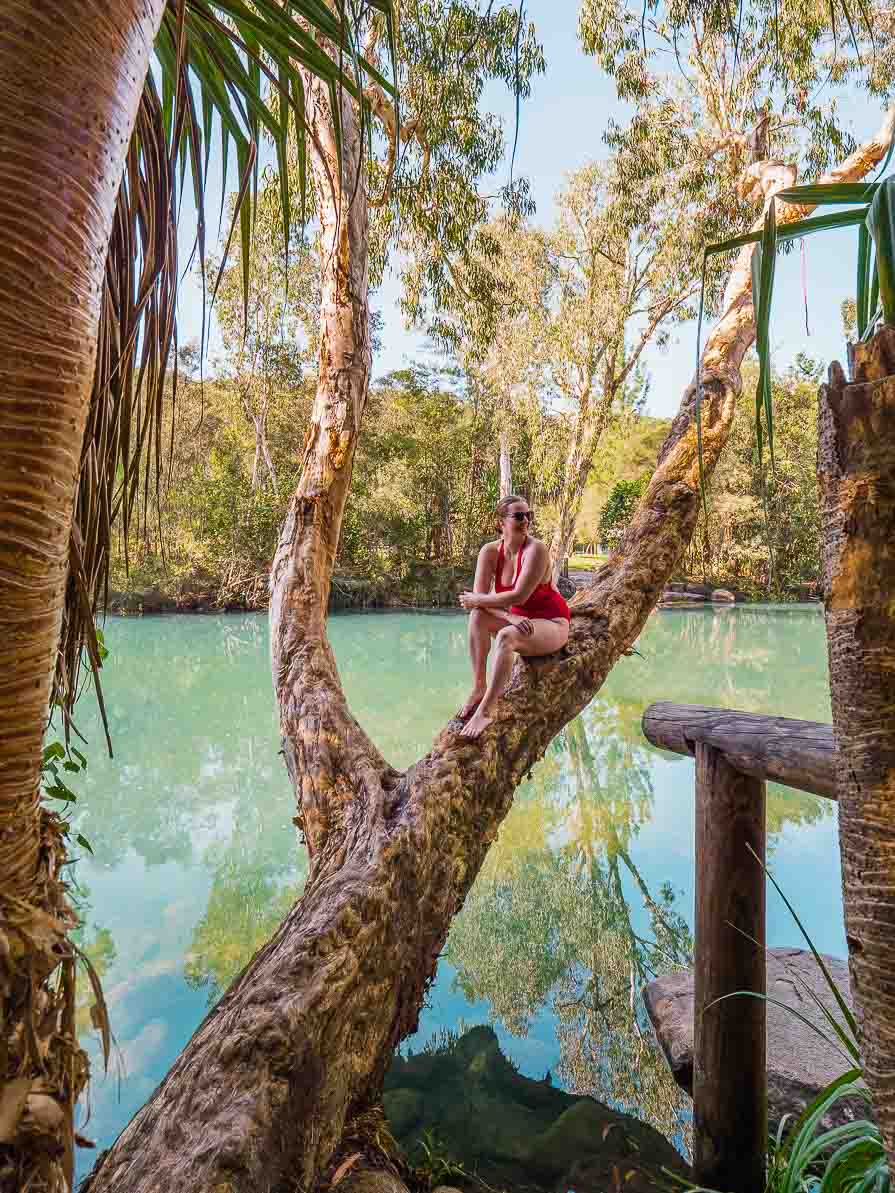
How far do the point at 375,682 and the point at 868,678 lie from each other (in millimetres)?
9489

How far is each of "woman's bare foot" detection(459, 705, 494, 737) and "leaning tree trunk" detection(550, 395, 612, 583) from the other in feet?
36.9

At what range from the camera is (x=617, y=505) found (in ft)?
89.7

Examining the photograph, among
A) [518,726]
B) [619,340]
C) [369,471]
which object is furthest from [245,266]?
[369,471]

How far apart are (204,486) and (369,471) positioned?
15.3 ft

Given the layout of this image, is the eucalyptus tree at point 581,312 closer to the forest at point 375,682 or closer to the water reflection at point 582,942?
the forest at point 375,682

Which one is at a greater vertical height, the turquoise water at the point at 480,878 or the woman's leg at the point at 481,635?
the woman's leg at the point at 481,635

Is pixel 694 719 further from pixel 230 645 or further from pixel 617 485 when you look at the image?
pixel 617 485

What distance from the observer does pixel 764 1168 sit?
1.86 metres

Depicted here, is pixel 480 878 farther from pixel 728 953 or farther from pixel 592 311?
pixel 592 311

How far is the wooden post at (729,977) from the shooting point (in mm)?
1746

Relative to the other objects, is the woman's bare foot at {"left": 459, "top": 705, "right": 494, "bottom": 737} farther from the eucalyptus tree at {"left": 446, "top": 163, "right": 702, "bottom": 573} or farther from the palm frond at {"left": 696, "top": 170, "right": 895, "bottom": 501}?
the eucalyptus tree at {"left": 446, "top": 163, "right": 702, "bottom": 573}

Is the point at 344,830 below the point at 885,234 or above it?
below

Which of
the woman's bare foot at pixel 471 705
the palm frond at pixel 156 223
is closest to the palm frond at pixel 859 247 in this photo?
the palm frond at pixel 156 223

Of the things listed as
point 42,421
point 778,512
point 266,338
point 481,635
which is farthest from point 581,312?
point 42,421
